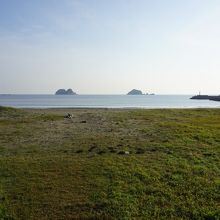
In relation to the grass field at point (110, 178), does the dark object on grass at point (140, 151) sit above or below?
above

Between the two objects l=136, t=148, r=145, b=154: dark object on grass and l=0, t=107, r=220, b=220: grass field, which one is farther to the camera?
l=136, t=148, r=145, b=154: dark object on grass

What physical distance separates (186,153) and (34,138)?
11.4 meters

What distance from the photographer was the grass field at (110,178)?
13.6 metres

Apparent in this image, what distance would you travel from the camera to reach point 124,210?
1345 centimetres

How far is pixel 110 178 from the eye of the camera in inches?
656

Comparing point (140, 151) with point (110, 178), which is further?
point (140, 151)

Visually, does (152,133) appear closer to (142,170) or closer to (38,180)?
(142,170)

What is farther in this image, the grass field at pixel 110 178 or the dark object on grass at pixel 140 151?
the dark object on grass at pixel 140 151

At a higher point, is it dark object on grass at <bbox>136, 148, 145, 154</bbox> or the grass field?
dark object on grass at <bbox>136, 148, 145, 154</bbox>

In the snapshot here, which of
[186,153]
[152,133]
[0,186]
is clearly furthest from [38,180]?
[152,133]

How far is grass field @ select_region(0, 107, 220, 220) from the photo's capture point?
13.6 meters

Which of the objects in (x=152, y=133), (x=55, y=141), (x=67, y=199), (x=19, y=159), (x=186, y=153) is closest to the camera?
(x=67, y=199)

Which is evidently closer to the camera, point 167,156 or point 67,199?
point 67,199

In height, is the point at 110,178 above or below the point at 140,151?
below
